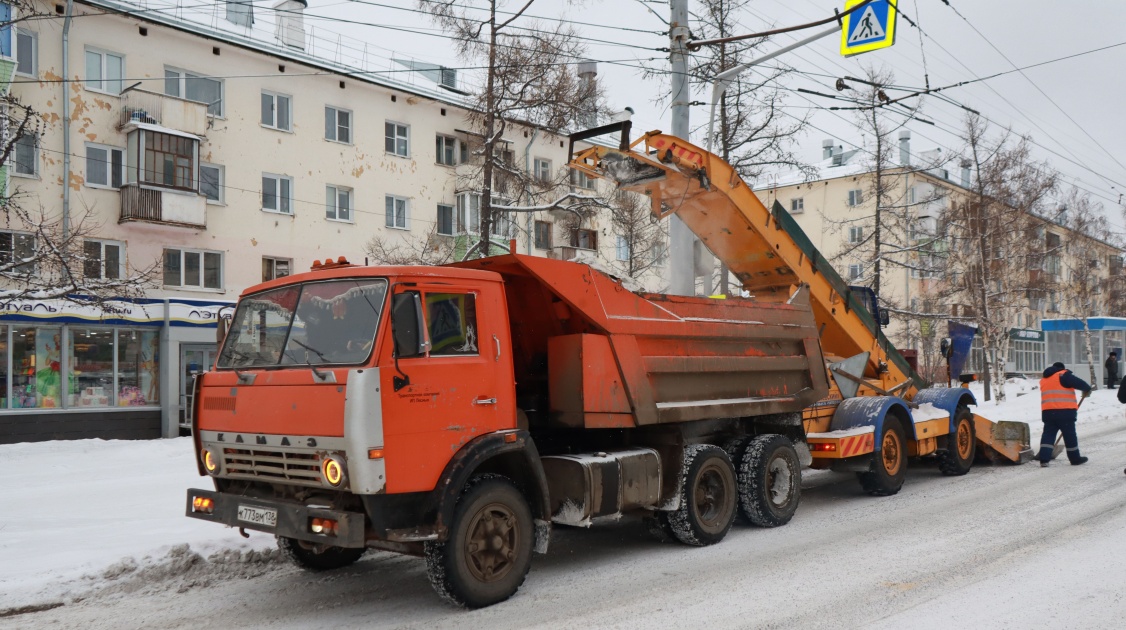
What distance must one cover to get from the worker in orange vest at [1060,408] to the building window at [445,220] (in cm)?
1995

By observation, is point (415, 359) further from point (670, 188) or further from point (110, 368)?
point (110, 368)

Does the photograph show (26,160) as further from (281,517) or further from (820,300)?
(820,300)

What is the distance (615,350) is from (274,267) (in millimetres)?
19834

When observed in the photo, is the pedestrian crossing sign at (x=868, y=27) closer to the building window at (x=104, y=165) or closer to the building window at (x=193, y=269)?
the building window at (x=193, y=269)

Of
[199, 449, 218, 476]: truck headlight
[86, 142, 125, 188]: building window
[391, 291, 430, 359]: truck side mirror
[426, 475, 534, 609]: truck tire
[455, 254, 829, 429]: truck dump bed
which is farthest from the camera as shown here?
[86, 142, 125, 188]: building window

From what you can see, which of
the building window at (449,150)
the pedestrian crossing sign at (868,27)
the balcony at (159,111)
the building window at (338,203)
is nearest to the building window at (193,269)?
the balcony at (159,111)

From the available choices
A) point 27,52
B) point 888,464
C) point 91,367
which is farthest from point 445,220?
point 888,464

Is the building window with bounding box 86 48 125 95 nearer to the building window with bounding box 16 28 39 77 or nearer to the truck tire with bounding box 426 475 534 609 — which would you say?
the building window with bounding box 16 28 39 77

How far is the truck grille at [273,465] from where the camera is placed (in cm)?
540

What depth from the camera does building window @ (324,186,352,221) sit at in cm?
2564

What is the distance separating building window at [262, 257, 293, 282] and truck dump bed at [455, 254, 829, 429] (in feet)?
A: 61.2

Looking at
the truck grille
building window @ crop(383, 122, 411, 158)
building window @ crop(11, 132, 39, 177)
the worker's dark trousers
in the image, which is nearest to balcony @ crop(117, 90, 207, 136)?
building window @ crop(11, 132, 39, 177)

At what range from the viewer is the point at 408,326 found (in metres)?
5.55

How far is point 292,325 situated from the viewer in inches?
232
